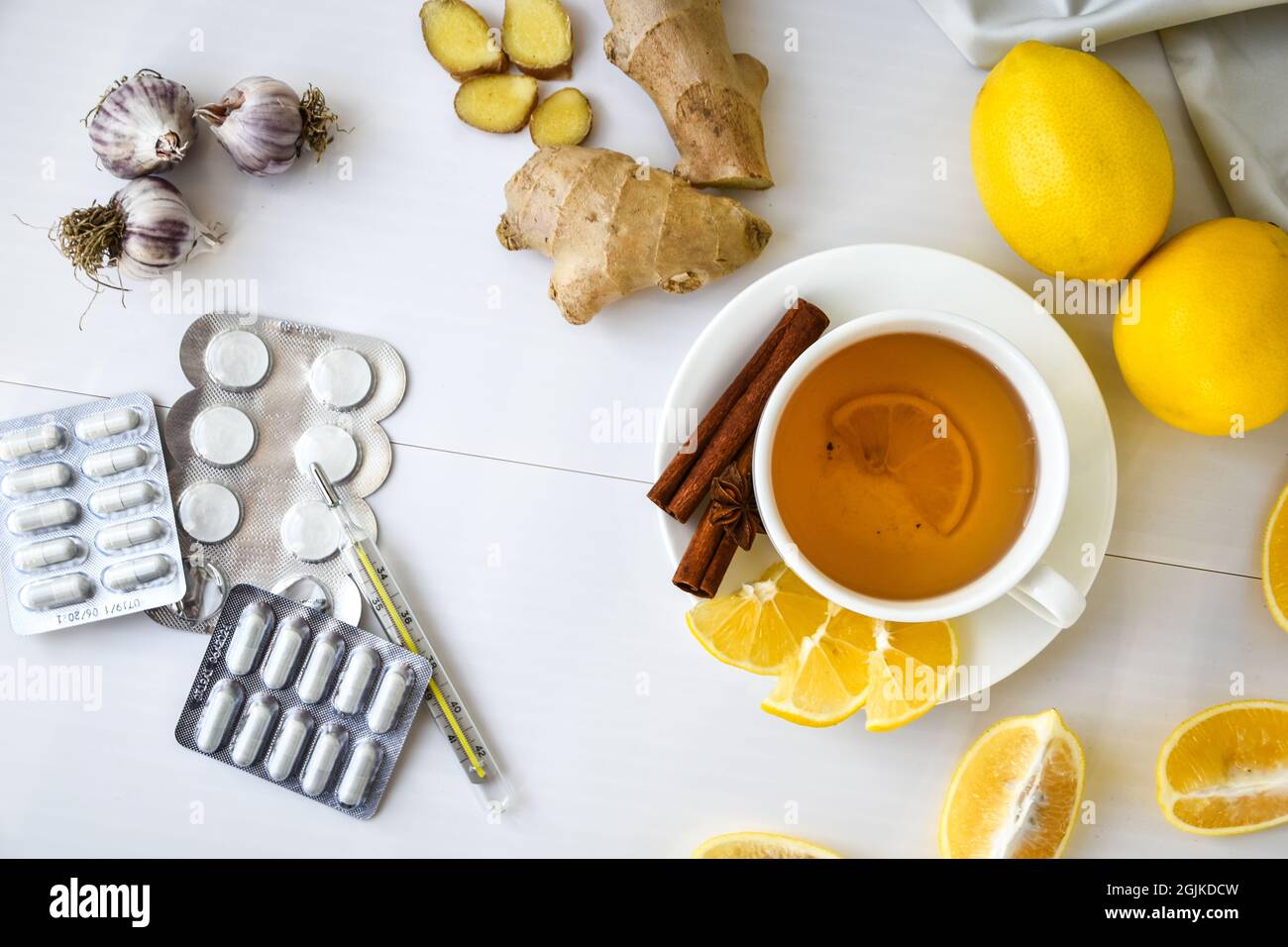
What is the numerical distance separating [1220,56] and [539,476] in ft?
2.88

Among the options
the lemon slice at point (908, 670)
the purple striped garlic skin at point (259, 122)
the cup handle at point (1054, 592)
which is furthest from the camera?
the purple striped garlic skin at point (259, 122)

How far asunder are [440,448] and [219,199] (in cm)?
39

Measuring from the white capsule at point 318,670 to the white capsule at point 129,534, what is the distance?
0.71ft

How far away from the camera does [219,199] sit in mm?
1099

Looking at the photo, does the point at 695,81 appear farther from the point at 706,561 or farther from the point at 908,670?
the point at 908,670

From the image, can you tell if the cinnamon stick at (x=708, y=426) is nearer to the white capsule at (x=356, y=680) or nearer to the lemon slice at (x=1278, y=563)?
the white capsule at (x=356, y=680)

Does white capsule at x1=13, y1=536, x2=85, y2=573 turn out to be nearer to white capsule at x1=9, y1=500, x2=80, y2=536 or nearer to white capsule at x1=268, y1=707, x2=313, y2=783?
white capsule at x1=9, y1=500, x2=80, y2=536

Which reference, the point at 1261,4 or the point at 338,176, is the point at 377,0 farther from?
the point at 1261,4

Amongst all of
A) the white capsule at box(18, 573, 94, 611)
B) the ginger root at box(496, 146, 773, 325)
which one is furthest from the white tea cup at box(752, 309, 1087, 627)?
the white capsule at box(18, 573, 94, 611)

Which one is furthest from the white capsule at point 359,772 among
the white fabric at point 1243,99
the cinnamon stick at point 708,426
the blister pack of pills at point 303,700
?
the white fabric at point 1243,99

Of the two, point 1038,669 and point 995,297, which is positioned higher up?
point 995,297

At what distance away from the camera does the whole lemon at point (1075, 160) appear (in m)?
0.87
